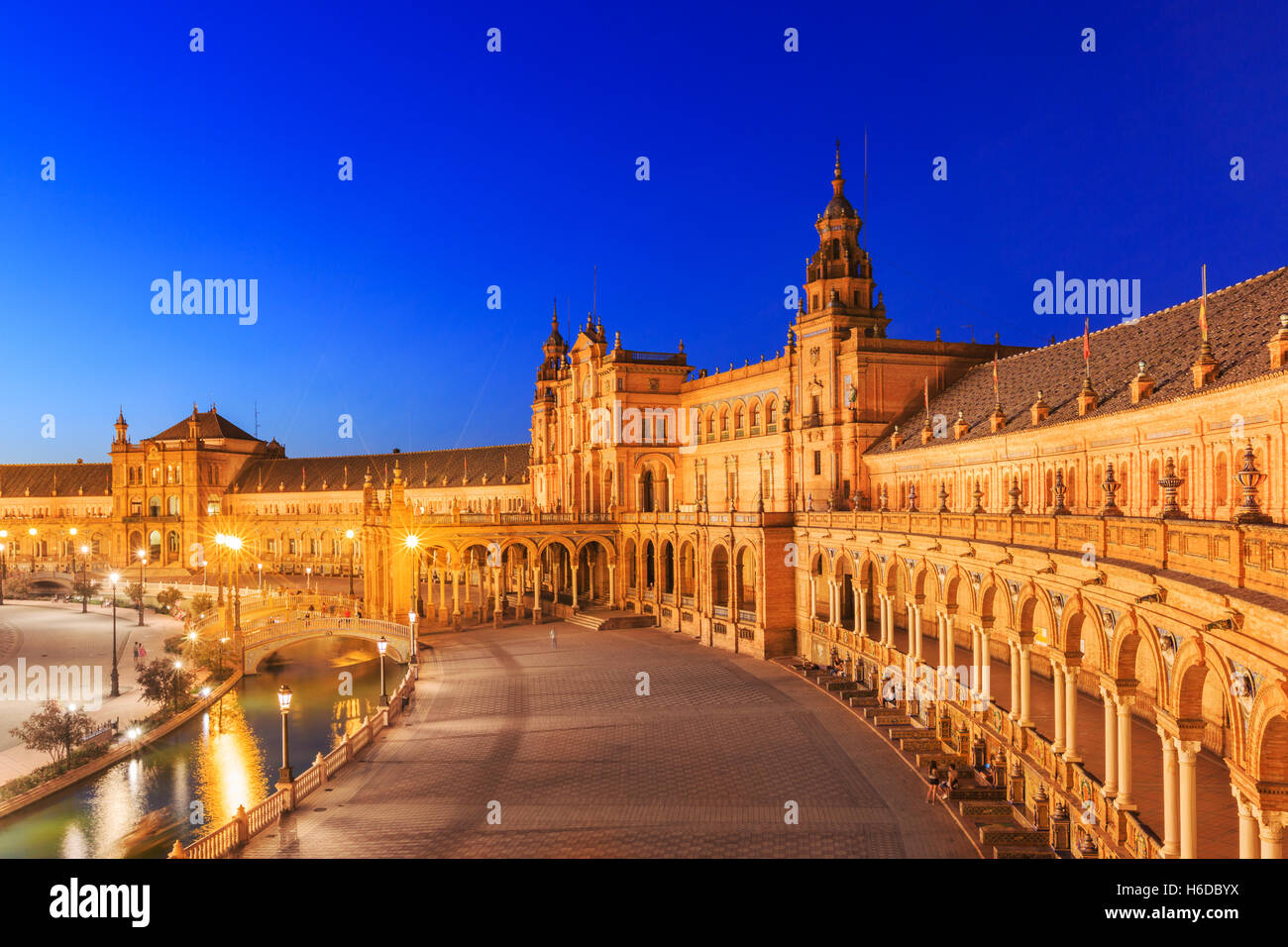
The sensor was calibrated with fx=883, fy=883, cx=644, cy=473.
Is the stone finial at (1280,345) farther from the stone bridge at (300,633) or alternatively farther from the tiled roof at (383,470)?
the tiled roof at (383,470)

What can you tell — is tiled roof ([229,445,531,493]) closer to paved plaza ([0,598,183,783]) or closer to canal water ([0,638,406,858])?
paved plaza ([0,598,183,783])

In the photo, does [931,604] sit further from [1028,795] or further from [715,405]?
[715,405]

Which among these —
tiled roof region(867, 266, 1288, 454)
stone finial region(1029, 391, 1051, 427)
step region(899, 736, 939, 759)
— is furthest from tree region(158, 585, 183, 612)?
stone finial region(1029, 391, 1051, 427)

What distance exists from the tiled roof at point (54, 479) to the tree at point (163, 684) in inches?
3324

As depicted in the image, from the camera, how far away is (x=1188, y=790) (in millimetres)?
12875

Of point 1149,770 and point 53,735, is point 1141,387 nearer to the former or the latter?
point 1149,770

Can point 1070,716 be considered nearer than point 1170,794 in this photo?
No

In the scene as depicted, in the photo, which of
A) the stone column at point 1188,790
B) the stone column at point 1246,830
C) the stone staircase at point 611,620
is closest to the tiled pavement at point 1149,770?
the stone column at point 1188,790

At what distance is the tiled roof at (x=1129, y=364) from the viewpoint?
78.8ft

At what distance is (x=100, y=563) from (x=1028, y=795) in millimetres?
117222

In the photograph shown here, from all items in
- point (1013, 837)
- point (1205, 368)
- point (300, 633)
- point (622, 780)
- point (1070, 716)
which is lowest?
point (622, 780)

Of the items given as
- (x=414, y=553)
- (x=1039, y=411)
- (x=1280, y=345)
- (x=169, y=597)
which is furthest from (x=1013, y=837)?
(x=169, y=597)

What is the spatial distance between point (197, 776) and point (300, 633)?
19.9 meters
